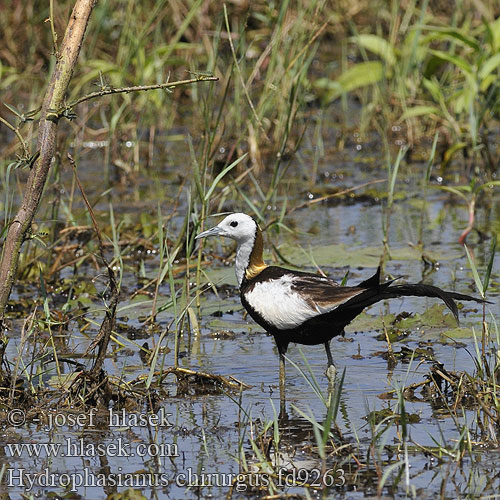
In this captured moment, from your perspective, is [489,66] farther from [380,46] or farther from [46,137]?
[46,137]

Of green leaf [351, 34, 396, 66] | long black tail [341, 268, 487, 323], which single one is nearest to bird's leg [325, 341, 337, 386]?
long black tail [341, 268, 487, 323]

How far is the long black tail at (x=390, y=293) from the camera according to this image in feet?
16.0

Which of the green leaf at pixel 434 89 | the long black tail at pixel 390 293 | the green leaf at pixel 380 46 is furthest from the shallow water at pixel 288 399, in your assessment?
the green leaf at pixel 380 46

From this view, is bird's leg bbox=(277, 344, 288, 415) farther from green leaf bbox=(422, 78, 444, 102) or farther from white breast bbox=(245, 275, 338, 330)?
green leaf bbox=(422, 78, 444, 102)

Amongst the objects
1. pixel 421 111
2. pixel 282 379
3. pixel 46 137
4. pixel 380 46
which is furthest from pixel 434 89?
pixel 46 137

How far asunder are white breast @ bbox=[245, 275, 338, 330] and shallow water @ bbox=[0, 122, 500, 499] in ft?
0.89

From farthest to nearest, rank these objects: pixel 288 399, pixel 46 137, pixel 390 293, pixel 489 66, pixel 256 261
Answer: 1. pixel 489 66
2. pixel 256 261
3. pixel 288 399
4. pixel 390 293
5. pixel 46 137

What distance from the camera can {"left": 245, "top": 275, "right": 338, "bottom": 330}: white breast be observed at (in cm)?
541

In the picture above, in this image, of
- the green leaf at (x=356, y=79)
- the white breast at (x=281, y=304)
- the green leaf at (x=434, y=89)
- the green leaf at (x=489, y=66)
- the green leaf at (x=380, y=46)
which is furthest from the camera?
the green leaf at (x=356, y=79)

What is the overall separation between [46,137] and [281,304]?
5.08 feet

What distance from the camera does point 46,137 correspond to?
15.8 feet

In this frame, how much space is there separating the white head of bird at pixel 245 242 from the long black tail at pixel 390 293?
912 millimetres

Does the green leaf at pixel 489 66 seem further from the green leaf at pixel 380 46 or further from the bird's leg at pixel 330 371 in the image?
the bird's leg at pixel 330 371

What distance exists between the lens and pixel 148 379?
5.07 metres
